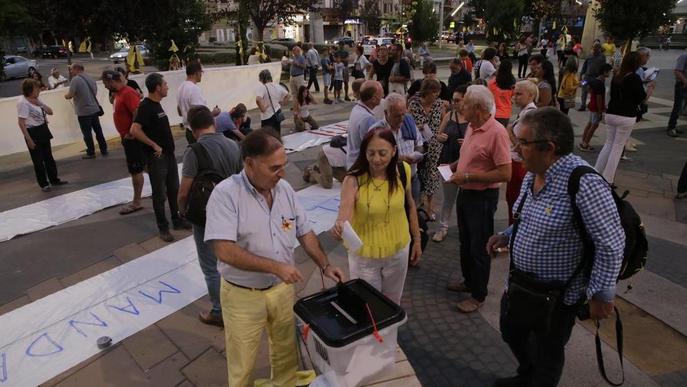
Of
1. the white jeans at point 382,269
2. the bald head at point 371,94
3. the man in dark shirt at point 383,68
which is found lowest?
the white jeans at point 382,269

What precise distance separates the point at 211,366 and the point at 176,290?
1.32 metres

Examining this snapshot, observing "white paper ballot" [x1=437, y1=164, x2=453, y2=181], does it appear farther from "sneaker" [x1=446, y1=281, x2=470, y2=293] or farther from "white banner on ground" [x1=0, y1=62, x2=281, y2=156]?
"white banner on ground" [x1=0, y1=62, x2=281, y2=156]

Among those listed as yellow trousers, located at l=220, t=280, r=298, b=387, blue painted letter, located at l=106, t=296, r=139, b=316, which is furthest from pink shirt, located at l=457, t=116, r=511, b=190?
blue painted letter, located at l=106, t=296, r=139, b=316

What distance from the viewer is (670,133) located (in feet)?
32.6

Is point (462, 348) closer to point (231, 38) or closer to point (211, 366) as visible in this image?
point (211, 366)

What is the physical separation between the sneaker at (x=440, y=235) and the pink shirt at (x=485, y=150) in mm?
1676

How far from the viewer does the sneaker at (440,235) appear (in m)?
5.30

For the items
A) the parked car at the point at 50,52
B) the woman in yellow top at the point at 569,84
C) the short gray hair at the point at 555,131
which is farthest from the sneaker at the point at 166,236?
the parked car at the point at 50,52

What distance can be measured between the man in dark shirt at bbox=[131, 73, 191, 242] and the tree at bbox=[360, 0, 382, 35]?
67.7 metres

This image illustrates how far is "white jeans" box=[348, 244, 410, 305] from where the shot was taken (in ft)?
10.2

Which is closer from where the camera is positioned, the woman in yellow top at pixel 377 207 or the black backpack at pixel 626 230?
the black backpack at pixel 626 230

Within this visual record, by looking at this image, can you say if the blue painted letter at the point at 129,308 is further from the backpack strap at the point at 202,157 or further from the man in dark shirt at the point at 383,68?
the man in dark shirt at the point at 383,68

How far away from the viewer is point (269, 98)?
8086 millimetres

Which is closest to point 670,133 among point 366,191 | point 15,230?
point 366,191
